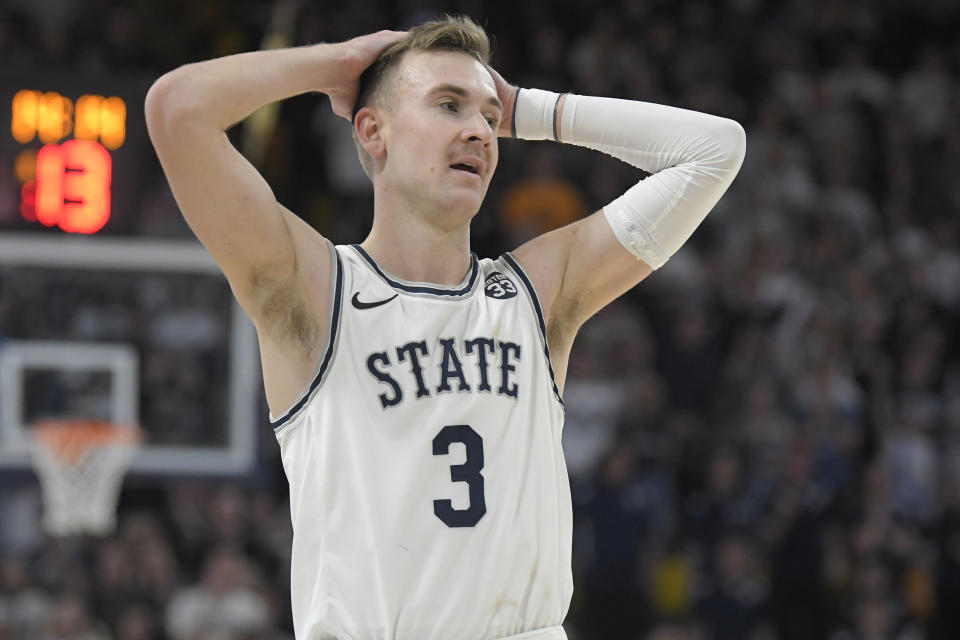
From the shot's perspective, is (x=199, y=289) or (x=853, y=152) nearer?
(x=199, y=289)

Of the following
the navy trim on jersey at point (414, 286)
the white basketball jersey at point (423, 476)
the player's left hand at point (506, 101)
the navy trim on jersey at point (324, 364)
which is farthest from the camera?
the player's left hand at point (506, 101)

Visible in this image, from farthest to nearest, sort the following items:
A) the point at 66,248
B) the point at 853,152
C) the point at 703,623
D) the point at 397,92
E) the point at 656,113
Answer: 1. the point at 853,152
2. the point at 703,623
3. the point at 66,248
4. the point at 656,113
5. the point at 397,92

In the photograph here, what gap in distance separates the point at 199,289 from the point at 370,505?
5.48 meters

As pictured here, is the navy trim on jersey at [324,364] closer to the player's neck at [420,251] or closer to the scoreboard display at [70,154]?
the player's neck at [420,251]

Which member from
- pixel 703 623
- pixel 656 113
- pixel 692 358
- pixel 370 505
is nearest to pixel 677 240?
pixel 656 113

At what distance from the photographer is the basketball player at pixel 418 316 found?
359 cm

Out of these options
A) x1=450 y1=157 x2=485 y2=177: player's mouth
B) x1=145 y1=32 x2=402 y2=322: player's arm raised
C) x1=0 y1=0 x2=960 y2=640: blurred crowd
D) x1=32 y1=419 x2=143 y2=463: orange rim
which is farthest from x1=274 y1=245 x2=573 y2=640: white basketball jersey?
x1=0 y1=0 x2=960 y2=640: blurred crowd

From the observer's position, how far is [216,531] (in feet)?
34.1

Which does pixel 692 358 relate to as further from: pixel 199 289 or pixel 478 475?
pixel 478 475

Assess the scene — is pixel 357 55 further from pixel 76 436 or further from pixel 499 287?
pixel 76 436

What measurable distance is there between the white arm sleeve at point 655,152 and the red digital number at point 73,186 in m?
4.86

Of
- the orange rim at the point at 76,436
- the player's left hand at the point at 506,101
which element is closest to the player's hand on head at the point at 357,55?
the player's left hand at the point at 506,101

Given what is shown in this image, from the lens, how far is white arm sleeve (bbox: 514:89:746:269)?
413cm

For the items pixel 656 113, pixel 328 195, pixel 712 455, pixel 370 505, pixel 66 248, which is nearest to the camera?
pixel 370 505
